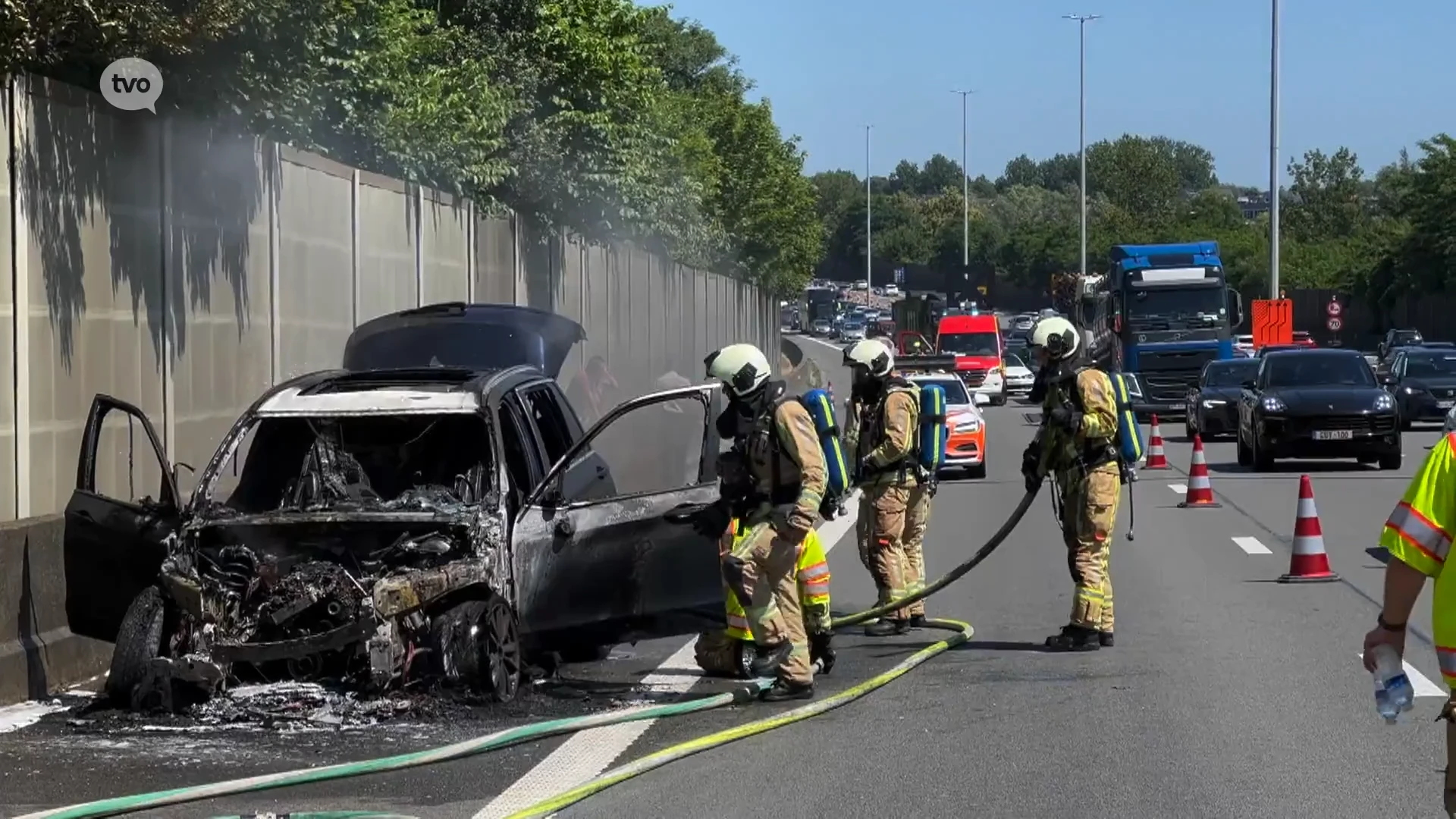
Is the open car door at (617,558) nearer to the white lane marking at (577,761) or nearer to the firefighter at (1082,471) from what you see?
the white lane marking at (577,761)

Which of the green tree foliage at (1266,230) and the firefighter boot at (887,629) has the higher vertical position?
the green tree foliage at (1266,230)

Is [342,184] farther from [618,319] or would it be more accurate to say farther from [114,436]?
[618,319]

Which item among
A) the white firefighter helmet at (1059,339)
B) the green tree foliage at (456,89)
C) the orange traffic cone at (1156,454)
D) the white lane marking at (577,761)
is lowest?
the white lane marking at (577,761)

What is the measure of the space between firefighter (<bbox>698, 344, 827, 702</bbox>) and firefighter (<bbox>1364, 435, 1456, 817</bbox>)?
15.7 feet

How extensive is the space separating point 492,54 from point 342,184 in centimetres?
1127

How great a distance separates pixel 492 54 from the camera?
2862 centimetres

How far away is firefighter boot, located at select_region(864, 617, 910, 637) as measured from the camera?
11883mm

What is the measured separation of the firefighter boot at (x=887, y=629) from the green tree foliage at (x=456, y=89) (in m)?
5.02

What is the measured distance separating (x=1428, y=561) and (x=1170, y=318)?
38.5 metres

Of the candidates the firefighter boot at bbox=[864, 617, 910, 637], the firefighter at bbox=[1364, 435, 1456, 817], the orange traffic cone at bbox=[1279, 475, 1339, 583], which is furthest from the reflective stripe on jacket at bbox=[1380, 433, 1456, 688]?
the orange traffic cone at bbox=[1279, 475, 1339, 583]

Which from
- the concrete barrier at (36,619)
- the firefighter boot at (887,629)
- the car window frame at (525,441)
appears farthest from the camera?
the firefighter boot at (887,629)

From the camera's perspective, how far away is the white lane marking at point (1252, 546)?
1644cm

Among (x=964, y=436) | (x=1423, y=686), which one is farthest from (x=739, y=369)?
(x=964, y=436)

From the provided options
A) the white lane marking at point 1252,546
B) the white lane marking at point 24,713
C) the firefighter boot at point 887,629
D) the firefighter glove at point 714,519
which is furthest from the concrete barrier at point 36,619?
the white lane marking at point 1252,546
